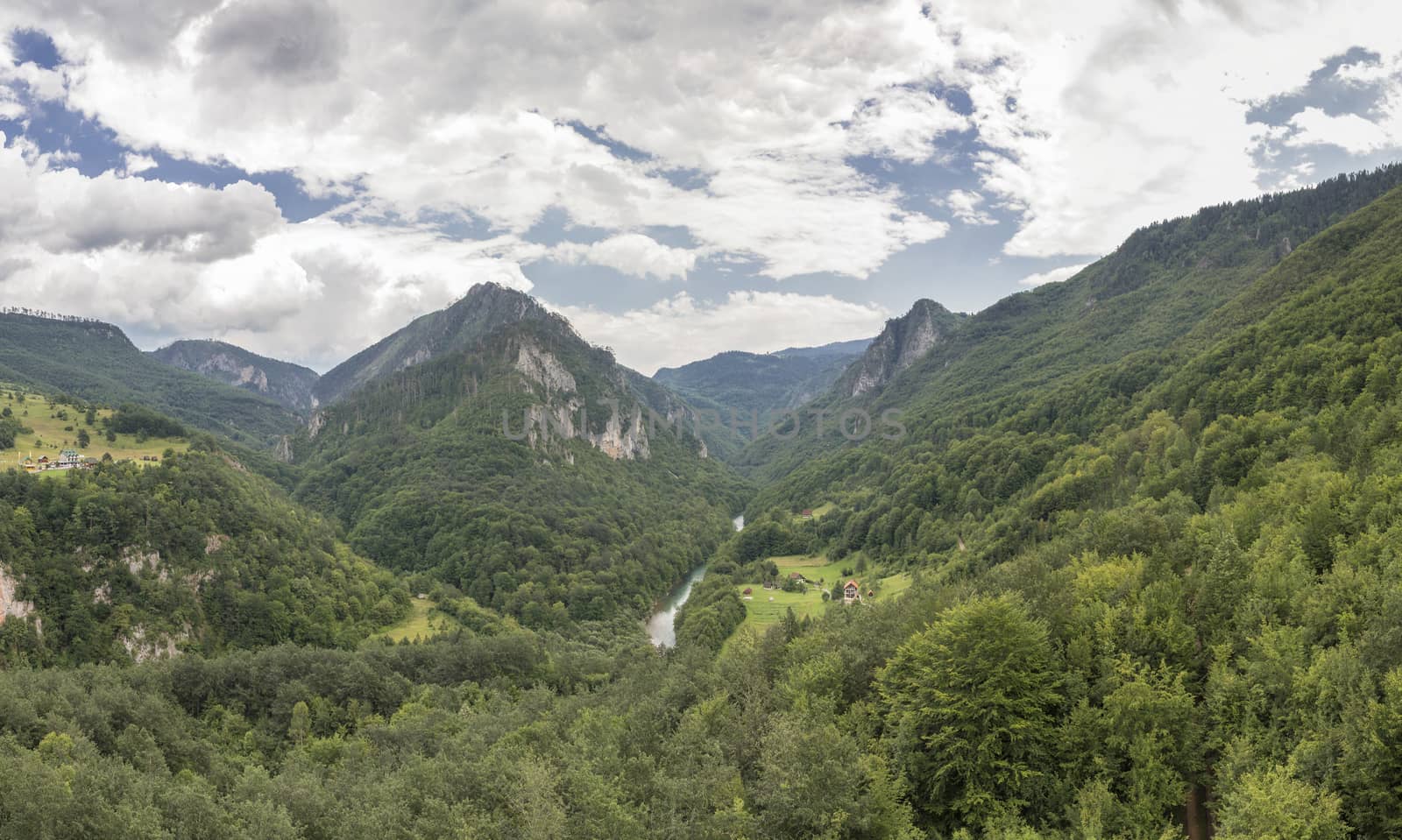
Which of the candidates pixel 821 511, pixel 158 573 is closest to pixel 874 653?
pixel 158 573

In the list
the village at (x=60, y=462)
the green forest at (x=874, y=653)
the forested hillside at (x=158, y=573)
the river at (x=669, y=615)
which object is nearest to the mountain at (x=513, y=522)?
the green forest at (x=874, y=653)

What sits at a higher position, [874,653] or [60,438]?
[60,438]

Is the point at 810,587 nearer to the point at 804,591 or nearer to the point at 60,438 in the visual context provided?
the point at 804,591

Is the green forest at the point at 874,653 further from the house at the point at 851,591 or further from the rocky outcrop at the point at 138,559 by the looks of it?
the house at the point at 851,591

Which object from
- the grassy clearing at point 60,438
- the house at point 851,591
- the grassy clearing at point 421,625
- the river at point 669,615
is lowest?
the river at point 669,615

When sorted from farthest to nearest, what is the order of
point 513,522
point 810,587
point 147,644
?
1. point 513,522
2. point 810,587
3. point 147,644
